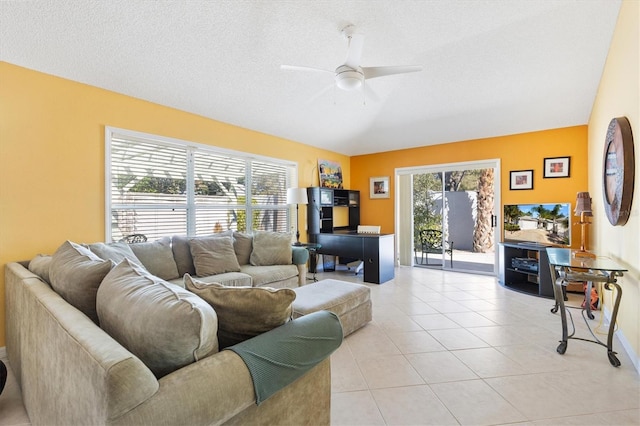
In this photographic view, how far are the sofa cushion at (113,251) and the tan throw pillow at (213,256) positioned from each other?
0.60 meters

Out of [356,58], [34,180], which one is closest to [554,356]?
[356,58]

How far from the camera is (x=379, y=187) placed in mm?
6273

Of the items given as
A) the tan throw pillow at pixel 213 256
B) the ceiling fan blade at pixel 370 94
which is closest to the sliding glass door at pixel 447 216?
the ceiling fan blade at pixel 370 94

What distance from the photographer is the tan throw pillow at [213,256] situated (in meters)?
3.21

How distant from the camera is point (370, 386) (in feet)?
6.40

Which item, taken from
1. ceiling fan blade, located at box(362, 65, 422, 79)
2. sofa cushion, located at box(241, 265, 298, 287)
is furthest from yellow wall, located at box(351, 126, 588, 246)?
ceiling fan blade, located at box(362, 65, 422, 79)

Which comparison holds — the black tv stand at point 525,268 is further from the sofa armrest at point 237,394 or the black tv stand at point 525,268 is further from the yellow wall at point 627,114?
the sofa armrest at point 237,394

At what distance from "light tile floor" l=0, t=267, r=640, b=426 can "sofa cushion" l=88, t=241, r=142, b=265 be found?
102 cm

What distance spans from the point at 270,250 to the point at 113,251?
69.1 inches

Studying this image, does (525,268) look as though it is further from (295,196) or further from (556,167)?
(295,196)

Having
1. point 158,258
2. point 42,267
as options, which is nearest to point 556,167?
point 158,258

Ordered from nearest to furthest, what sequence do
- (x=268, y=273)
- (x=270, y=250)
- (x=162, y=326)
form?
(x=162, y=326)
(x=268, y=273)
(x=270, y=250)

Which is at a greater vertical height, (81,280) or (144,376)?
(81,280)

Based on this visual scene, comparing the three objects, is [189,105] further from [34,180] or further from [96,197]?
[34,180]
